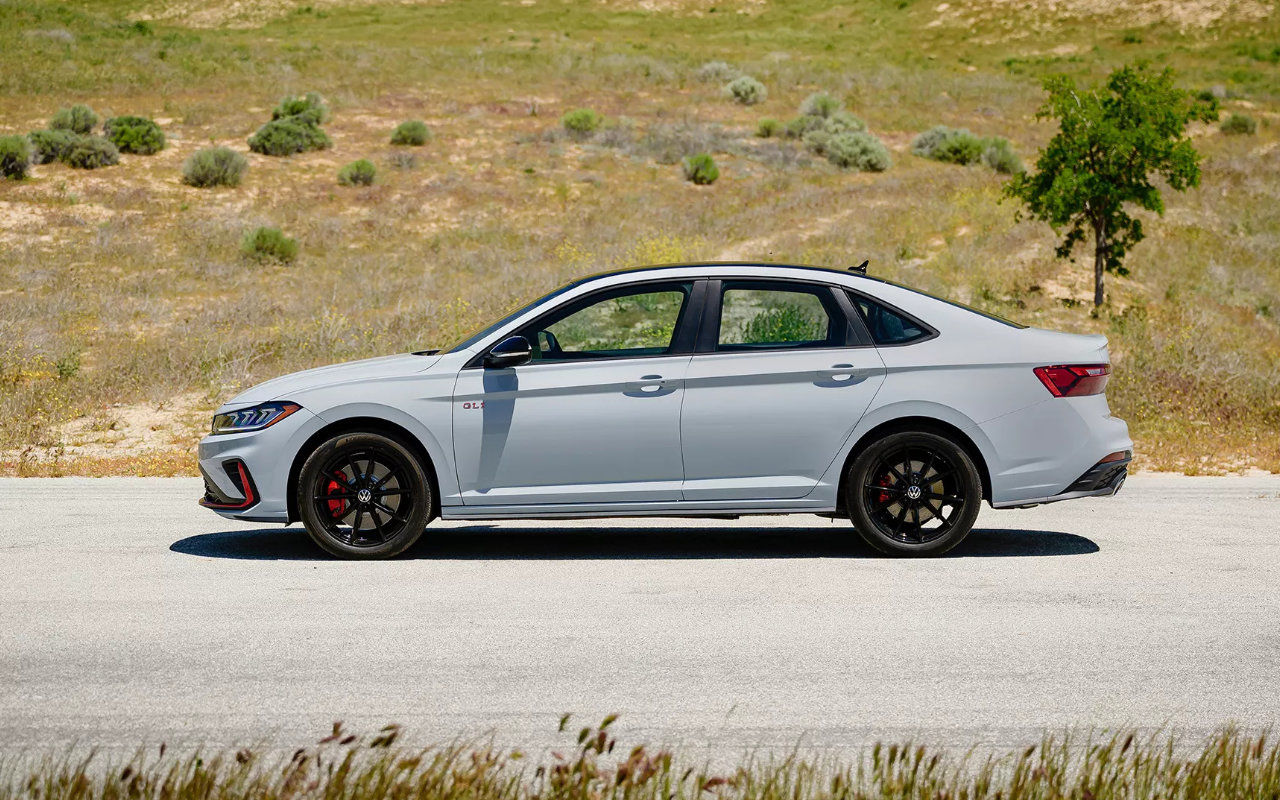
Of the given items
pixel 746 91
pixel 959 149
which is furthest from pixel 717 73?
pixel 959 149

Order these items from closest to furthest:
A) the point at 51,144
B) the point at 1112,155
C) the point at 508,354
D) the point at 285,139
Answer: the point at 508,354 < the point at 1112,155 < the point at 51,144 < the point at 285,139

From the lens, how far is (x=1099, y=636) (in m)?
5.86

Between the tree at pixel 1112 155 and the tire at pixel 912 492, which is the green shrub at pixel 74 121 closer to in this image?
the tree at pixel 1112 155

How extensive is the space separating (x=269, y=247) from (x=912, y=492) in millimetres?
20300

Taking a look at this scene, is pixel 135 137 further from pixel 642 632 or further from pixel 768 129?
pixel 642 632

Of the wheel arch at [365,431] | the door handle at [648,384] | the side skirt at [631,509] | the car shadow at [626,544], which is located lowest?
the car shadow at [626,544]

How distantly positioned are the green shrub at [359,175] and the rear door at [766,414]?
26.2 m

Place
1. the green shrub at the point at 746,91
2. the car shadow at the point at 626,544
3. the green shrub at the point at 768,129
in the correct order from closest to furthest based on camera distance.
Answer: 1. the car shadow at the point at 626,544
2. the green shrub at the point at 768,129
3. the green shrub at the point at 746,91

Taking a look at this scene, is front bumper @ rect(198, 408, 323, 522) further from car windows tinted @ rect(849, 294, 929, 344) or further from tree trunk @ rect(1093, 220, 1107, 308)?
tree trunk @ rect(1093, 220, 1107, 308)

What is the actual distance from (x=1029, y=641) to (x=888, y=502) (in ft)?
6.68

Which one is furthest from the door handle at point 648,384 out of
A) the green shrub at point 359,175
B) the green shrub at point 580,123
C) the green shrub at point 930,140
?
the green shrub at point 580,123

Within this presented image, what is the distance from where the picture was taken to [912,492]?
7707mm

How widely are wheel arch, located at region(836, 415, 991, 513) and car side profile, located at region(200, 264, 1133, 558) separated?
0.5 inches

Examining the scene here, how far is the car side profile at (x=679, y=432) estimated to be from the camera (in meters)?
7.56
